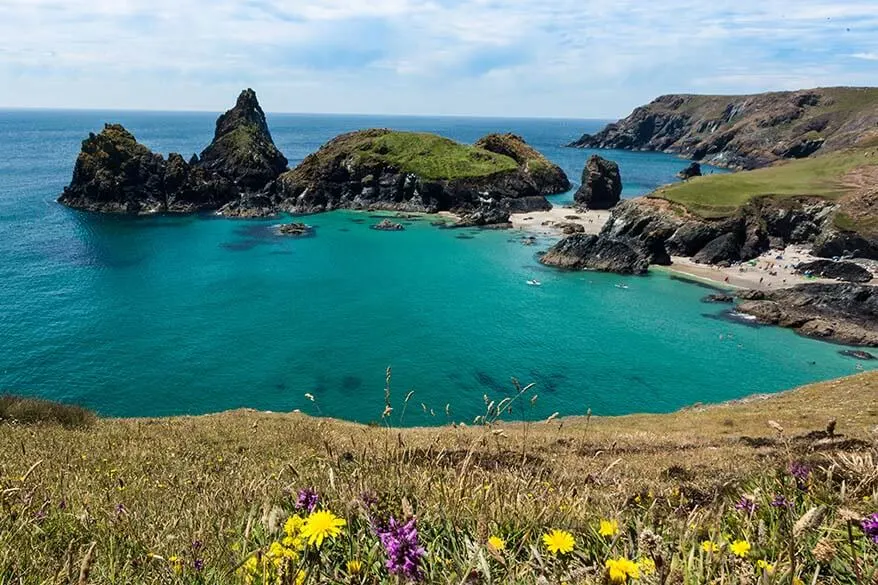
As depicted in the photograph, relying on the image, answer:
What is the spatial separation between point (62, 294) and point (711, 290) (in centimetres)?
8179

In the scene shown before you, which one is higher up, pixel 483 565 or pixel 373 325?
pixel 483 565

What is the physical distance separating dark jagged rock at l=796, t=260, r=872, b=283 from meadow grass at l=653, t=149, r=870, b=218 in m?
16.2

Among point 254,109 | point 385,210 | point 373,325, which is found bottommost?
point 373,325

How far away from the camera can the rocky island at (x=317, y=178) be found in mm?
112875

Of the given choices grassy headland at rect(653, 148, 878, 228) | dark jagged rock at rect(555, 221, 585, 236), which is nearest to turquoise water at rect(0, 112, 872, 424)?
dark jagged rock at rect(555, 221, 585, 236)

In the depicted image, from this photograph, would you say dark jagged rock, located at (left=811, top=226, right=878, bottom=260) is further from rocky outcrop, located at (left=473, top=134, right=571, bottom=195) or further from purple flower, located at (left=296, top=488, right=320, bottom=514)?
purple flower, located at (left=296, top=488, right=320, bottom=514)

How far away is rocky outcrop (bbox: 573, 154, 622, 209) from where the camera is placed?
122m

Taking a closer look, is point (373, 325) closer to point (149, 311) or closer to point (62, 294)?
point (149, 311)

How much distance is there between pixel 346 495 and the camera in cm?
425

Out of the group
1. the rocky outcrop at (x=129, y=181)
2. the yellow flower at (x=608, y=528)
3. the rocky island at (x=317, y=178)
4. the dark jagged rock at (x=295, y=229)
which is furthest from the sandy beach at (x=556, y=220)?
the yellow flower at (x=608, y=528)

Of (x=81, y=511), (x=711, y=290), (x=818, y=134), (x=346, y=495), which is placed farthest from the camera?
(x=818, y=134)

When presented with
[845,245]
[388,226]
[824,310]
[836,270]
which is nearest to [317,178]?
[388,226]

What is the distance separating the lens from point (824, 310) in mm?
58500

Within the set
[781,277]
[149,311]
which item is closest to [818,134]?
[781,277]
